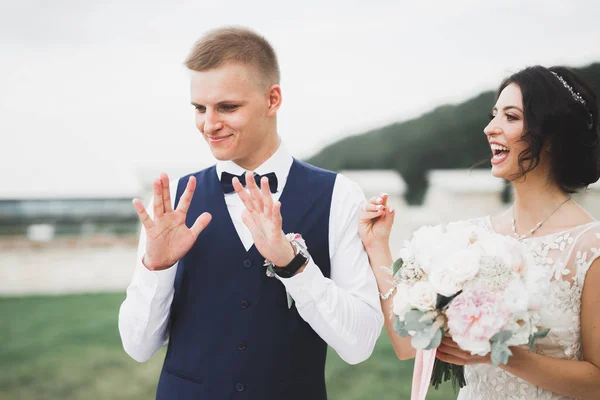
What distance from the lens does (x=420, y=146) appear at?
558 inches

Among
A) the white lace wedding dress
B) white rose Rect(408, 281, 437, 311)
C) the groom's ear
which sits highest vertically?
the groom's ear

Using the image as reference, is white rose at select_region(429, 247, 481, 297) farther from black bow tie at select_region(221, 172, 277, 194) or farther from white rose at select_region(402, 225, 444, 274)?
black bow tie at select_region(221, 172, 277, 194)

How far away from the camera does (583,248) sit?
2.06 meters

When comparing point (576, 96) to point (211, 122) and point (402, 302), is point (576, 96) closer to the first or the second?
point (402, 302)

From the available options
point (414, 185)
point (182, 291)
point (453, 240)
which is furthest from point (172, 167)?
point (414, 185)

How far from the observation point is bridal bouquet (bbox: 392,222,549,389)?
62.9 inches

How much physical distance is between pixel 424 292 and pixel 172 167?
5483 mm

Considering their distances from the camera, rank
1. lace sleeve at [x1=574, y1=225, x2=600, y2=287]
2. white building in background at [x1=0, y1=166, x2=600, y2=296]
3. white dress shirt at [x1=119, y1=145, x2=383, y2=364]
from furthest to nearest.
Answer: white building in background at [x1=0, y1=166, x2=600, y2=296] → lace sleeve at [x1=574, y1=225, x2=600, y2=287] → white dress shirt at [x1=119, y1=145, x2=383, y2=364]

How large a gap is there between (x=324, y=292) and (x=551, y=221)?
0.98 m

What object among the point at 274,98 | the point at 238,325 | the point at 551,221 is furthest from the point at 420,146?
the point at 238,325

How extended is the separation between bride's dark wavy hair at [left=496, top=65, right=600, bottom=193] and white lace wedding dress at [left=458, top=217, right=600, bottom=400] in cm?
21

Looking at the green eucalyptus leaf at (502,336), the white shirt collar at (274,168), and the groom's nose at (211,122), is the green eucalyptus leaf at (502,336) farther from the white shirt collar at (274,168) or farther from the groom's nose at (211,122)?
the groom's nose at (211,122)

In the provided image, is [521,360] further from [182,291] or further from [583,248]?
[182,291]

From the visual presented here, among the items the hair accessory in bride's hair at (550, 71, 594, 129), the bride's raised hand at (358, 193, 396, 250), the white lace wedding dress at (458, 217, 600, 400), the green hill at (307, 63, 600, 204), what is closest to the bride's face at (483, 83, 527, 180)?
the hair accessory in bride's hair at (550, 71, 594, 129)
